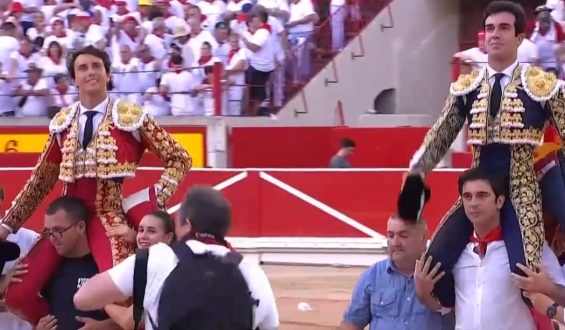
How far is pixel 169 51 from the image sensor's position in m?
14.8

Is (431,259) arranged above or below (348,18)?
below

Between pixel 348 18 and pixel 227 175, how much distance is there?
16.3 feet

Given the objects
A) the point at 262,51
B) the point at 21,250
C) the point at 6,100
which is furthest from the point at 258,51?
the point at 21,250

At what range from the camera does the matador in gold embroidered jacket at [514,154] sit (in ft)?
15.4

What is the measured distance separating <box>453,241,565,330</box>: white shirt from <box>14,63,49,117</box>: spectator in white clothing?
10876 mm

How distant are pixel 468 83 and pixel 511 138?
1.02ft

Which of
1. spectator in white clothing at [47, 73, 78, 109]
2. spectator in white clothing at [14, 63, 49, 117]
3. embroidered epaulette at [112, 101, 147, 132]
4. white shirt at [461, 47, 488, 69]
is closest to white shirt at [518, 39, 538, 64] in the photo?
white shirt at [461, 47, 488, 69]

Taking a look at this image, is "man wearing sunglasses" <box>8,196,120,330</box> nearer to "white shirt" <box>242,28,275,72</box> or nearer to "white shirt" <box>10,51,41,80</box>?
"white shirt" <box>242,28,275,72</box>

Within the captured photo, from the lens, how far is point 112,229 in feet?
16.7

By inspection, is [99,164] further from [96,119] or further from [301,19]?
[301,19]

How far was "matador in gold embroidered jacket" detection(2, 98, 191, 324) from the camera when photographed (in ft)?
16.7

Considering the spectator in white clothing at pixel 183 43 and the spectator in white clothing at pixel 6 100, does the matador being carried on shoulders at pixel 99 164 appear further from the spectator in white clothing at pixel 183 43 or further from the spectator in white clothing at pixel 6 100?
the spectator in white clothing at pixel 6 100

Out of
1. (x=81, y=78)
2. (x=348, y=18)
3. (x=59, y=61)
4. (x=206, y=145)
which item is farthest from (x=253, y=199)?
(x=81, y=78)

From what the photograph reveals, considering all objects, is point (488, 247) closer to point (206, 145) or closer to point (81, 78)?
point (81, 78)
